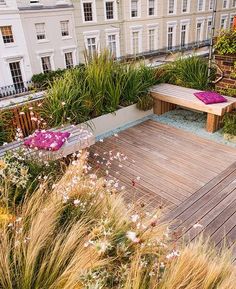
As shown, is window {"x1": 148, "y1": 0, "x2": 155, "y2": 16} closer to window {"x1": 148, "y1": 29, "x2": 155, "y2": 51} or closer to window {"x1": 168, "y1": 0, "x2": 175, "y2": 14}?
window {"x1": 148, "y1": 29, "x2": 155, "y2": 51}

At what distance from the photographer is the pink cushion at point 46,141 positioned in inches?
125

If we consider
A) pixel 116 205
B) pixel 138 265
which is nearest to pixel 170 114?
pixel 116 205

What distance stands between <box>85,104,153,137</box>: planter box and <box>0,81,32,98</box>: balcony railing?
12.8m

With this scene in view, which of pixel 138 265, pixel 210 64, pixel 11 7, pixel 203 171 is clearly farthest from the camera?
pixel 11 7

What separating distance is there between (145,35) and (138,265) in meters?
21.7

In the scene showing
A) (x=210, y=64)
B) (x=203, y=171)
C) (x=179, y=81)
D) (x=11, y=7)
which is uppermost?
(x=11, y=7)

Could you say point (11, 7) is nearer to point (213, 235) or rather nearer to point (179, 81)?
point (179, 81)

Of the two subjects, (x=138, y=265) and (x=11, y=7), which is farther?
(x=11, y=7)

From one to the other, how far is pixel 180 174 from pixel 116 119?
1770 millimetres

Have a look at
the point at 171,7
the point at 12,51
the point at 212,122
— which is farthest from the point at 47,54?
the point at 212,122

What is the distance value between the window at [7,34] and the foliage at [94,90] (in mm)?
13168

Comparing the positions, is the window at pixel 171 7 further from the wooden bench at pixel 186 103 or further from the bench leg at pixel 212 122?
the bench leg at pixel 212 122

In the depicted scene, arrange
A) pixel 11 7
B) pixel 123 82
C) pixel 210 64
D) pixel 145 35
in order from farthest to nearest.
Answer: pixel 145 35, pixel 11 7, pixel 210 64, pixel 123 82

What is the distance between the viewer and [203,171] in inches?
136
